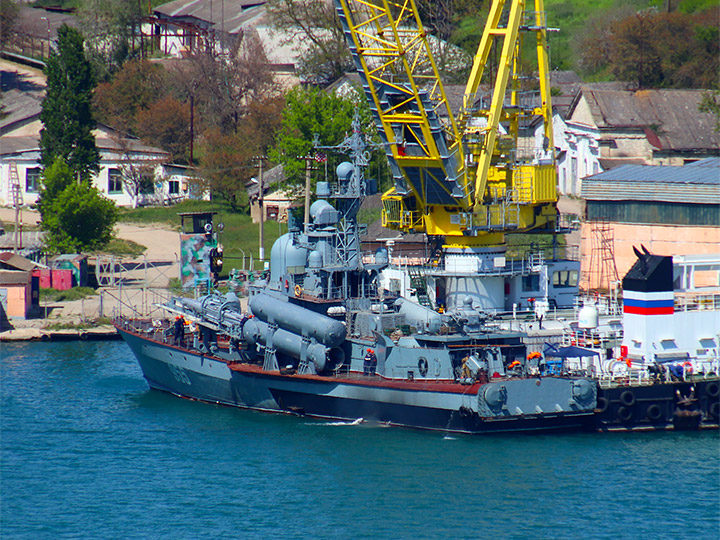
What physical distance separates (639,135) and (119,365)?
128ft

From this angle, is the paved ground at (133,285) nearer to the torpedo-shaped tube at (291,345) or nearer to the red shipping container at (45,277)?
the red shipping container at (45,277)

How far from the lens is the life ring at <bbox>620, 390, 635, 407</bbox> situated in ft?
129

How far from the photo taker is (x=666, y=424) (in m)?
40.1

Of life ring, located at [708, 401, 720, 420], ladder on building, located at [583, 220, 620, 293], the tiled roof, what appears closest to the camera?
life ring, located at [708, 401, 720, 420]

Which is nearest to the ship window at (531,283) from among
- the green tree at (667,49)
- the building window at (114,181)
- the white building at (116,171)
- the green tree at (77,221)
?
the green tree at (77,221)

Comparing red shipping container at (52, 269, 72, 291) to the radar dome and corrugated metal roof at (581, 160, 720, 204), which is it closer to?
the radar dome

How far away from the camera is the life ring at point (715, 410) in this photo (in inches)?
1579

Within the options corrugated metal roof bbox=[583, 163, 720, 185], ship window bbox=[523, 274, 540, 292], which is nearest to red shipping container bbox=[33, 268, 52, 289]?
ship window bbox=[523, 274, 540, 292]

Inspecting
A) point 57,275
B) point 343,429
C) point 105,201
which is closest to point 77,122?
point 105,201

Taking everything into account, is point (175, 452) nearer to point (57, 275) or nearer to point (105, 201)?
point (57, 275)

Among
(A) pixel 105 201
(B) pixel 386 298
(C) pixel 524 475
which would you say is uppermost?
(A) pixel 105 201

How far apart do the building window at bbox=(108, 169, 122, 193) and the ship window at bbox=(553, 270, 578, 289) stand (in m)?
41.3

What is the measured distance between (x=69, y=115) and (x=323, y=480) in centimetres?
4739

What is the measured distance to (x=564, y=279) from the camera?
49594 millimetres
